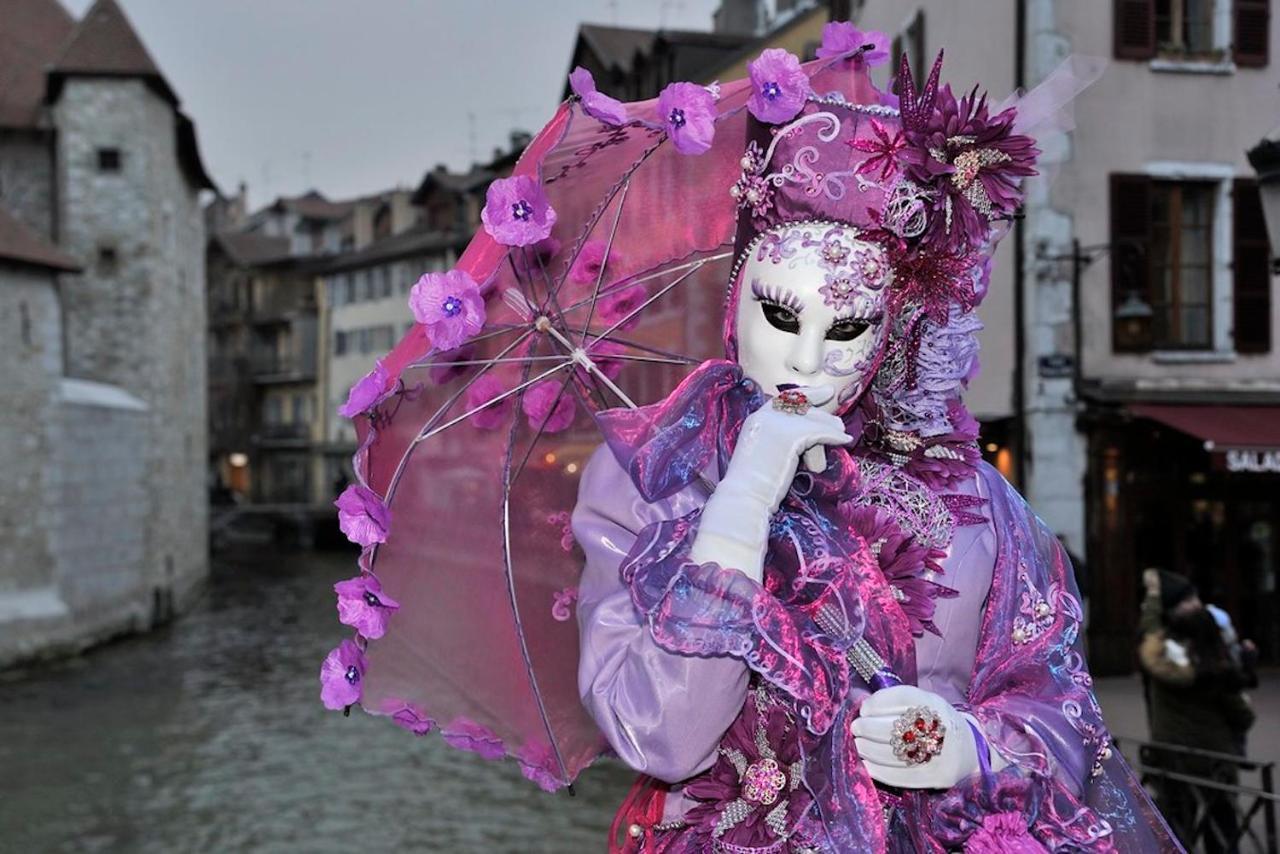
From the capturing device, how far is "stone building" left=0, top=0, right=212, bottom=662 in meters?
18.2

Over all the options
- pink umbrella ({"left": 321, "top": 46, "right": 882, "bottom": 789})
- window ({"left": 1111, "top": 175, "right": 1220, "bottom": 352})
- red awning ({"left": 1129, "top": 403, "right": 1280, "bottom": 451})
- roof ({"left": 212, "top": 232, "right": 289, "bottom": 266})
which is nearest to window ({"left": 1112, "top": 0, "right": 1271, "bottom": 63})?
window ({"left": 1111, "top": 175, "right": 1220, "bottom": 352})

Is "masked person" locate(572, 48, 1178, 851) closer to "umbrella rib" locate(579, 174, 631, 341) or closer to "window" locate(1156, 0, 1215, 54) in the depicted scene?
"umbrella rib" locate(579, 174, 631, 341)

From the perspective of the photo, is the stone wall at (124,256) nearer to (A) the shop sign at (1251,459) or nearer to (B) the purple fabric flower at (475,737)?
(A) the shop sign at (1251,459)

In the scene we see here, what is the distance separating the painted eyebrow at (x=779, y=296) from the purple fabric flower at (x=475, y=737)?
2.94 feet

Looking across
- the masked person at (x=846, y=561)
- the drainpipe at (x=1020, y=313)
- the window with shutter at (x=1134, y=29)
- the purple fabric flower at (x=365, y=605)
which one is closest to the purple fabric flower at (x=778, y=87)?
the masked person at (x=846, y=561)

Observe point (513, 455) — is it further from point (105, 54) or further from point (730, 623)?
point (105, 54)

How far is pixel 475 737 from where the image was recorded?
2332mm

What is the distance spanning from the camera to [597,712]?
192 cm

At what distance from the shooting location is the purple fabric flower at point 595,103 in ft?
7.38

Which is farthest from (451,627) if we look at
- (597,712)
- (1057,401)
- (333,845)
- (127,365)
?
(127,365)

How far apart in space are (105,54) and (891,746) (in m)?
24.3

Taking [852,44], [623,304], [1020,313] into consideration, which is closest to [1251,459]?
[1020,313]

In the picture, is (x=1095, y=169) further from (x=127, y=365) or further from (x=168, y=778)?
(x=127, y=365)

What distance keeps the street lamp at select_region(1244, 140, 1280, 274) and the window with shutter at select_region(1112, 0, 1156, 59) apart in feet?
29.5
